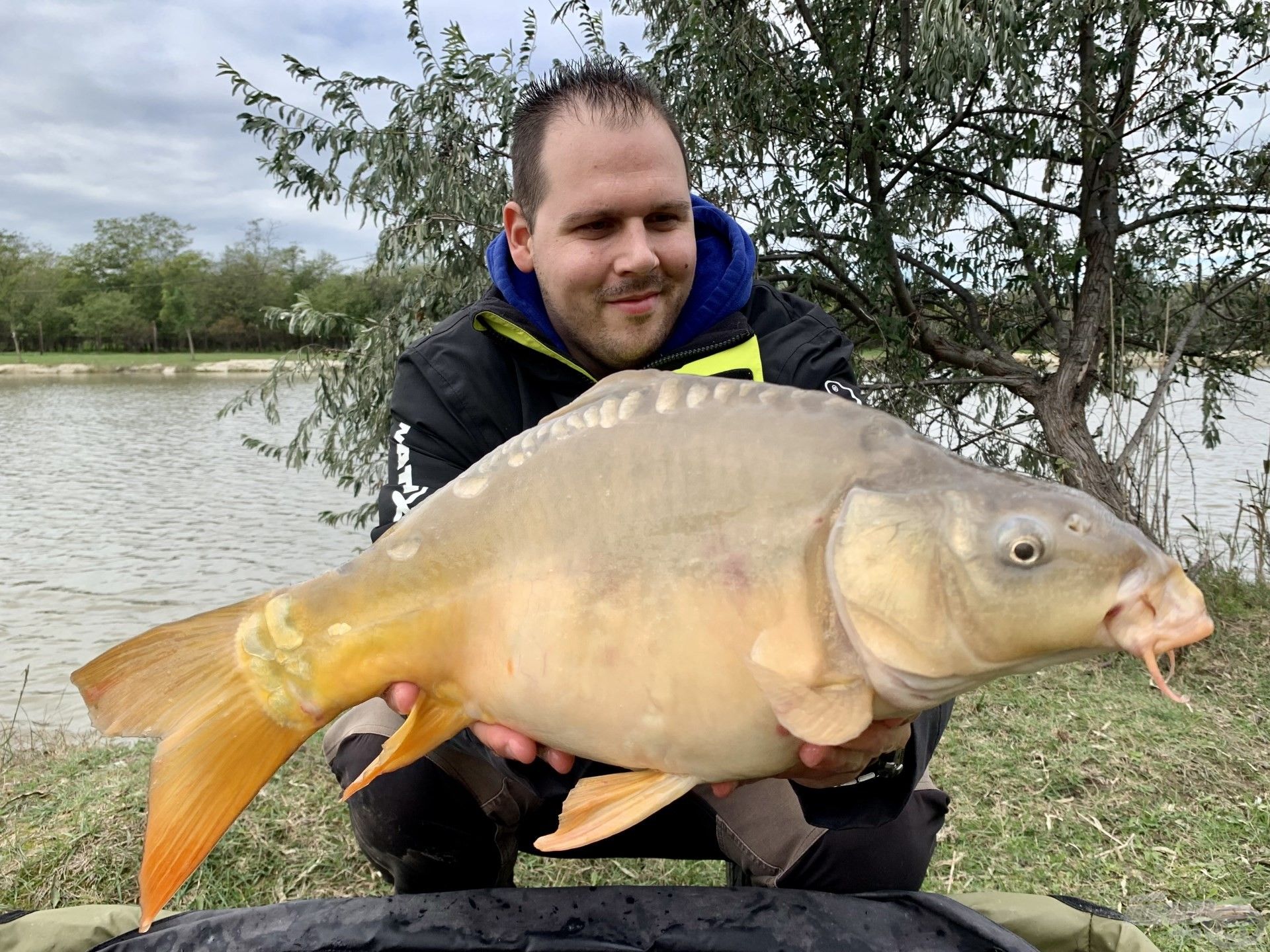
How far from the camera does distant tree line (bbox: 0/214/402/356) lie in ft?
132

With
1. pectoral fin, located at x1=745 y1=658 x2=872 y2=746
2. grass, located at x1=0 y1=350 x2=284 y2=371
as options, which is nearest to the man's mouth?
pectoral fin, located at x1=745 y1=658 x2=872 y2=746

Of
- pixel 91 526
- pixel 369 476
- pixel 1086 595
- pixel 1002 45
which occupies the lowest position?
pixel 91 526

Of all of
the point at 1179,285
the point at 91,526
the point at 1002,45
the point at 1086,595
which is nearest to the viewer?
the point at 1086,595

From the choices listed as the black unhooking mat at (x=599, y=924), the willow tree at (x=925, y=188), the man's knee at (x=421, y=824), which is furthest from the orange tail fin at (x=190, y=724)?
the willow tree at (x=925, y=188)

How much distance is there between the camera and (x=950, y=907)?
111 centimetres

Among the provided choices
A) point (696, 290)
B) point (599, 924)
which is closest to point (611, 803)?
point (599, 924)

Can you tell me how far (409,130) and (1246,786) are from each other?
3.00m

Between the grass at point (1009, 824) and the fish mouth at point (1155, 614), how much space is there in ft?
3.29

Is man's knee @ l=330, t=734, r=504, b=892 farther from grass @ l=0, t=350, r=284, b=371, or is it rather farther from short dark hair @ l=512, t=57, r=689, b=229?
grass @ l=0, t=350, r=284, b=371

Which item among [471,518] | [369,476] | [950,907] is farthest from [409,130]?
[950,907]

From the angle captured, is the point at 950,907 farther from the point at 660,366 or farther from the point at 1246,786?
the point at 1246,786

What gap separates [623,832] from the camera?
4.53 feet

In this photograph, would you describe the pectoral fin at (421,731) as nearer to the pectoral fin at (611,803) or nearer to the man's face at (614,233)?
the pectoral fin at (611,803)

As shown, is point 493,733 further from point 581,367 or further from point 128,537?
point 128,537
